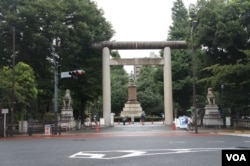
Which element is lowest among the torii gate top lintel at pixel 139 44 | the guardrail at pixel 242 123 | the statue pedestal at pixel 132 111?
the guardrail at pixel 242 123

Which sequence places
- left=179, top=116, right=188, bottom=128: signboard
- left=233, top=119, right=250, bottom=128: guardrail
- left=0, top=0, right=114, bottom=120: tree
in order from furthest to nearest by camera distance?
left=0, top=0, right=114, bottom=120: tree
left=179, top=116, right=188, bottom=128: signboard
left=233, top=119, right=250, bottom=128: guardrail

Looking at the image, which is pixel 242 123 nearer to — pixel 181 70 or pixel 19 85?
pixel 19 85

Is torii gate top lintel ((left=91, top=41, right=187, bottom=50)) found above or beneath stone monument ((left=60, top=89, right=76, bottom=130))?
above

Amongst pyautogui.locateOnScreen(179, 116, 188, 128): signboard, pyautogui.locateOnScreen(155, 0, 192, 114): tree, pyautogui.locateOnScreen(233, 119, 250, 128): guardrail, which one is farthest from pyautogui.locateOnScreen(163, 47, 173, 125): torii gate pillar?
pyautogui.locateOnScreen(233, 119, 250, 128): guardrail

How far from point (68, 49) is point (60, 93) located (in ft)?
44.0

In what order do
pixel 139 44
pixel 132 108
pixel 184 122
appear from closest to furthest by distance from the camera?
1. pixel 184 122
2. pixel 139 44
3. pixel 132 108

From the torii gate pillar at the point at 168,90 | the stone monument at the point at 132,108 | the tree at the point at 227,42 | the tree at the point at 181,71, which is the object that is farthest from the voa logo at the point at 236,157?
the stone monument at the point at 132,108

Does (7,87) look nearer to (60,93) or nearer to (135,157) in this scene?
(60,93)

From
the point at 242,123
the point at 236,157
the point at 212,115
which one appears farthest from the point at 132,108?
the point at 236,157

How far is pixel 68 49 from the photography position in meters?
44.9

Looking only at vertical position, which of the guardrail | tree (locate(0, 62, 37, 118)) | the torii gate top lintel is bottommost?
the guardrail

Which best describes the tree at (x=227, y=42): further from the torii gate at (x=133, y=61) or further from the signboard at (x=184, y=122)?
the torii gate at (x=133, y=61)

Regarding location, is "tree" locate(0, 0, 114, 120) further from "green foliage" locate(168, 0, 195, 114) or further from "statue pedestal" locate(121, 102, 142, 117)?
"statue pedestal" locate(121, 102, 142, 117)

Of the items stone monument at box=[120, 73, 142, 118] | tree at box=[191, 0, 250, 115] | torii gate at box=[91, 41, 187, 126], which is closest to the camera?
tree at box=[191, 0, 250, 115]
